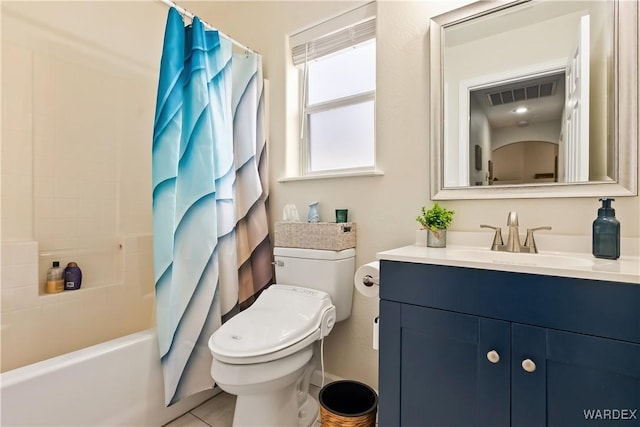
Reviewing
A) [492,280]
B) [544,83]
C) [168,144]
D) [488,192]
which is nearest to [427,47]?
[544,83]

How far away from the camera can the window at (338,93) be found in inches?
67.2

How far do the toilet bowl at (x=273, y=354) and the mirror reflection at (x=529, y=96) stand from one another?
0.85 m

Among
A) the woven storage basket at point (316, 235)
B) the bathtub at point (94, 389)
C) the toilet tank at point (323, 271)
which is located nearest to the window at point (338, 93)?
the woven storage basket at point (316, 235)

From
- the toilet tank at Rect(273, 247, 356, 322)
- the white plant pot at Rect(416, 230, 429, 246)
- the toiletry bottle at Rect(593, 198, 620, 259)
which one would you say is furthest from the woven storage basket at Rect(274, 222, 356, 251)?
the toiletry bottle at Rect(593, 198, 620, 259)

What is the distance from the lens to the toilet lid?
3.64ft

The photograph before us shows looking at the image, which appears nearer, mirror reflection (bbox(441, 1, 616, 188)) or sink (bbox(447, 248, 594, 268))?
sink (bbox(447, 248, 594, 268))

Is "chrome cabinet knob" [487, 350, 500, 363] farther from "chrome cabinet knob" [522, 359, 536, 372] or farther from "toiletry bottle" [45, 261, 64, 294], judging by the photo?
"toiletry bottle" [45, 261, 64, 294]

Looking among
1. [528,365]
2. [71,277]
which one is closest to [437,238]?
[528,365]

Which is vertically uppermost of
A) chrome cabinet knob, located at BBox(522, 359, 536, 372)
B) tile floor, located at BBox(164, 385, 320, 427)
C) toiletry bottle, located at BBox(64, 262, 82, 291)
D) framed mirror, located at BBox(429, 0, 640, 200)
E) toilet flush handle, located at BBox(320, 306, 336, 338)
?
framed mirror, located at BBox(429, 0, 640, 200)

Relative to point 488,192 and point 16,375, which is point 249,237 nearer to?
point 16,375

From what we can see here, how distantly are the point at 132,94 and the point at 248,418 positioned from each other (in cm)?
206

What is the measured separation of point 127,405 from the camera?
127cm

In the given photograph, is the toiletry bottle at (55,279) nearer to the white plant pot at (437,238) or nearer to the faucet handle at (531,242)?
the white plant pot at (437,238)

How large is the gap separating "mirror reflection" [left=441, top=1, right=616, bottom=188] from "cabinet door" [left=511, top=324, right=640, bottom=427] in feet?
2.09
